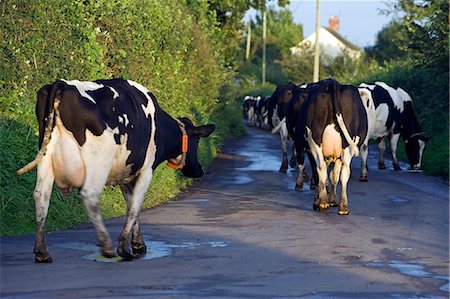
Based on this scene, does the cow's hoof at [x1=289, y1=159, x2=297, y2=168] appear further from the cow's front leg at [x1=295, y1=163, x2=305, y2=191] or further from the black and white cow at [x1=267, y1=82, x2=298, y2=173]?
the cow's front leg at [x1=295, y1=163, x2=305, y2=191]

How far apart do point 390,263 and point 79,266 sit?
3.20 meters

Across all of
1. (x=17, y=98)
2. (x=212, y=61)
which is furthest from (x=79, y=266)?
(x=212, y=61)

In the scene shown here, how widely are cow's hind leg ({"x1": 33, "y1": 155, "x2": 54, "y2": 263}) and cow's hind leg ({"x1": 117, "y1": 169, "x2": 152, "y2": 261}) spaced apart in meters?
0.84

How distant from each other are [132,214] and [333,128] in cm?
502

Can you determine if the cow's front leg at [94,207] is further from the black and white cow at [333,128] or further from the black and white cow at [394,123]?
the black and white cow at [394,123]

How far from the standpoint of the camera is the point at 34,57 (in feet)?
41.8

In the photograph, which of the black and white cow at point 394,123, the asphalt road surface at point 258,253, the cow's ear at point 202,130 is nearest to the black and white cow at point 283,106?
the black and white cow at point 394,123

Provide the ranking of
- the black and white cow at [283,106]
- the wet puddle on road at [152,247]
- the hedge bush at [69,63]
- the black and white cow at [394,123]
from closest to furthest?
the wet puddle on road at [152,247] → the hedge bush at [69,63] → the black and white cow at [283,106] → the black and white cow at [394,123]

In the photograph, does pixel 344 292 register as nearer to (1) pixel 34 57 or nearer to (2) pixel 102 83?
(2) pixel 102 83

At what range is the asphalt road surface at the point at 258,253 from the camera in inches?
Answer: 320

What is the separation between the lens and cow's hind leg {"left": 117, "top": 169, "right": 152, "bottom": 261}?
9531 millimetres

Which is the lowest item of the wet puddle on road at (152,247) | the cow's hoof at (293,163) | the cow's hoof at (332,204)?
the wet puddle on road at (152,247)

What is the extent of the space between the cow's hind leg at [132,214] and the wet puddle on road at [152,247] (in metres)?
0.11

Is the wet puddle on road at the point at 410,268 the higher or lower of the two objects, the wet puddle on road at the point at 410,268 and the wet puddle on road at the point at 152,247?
the higher
